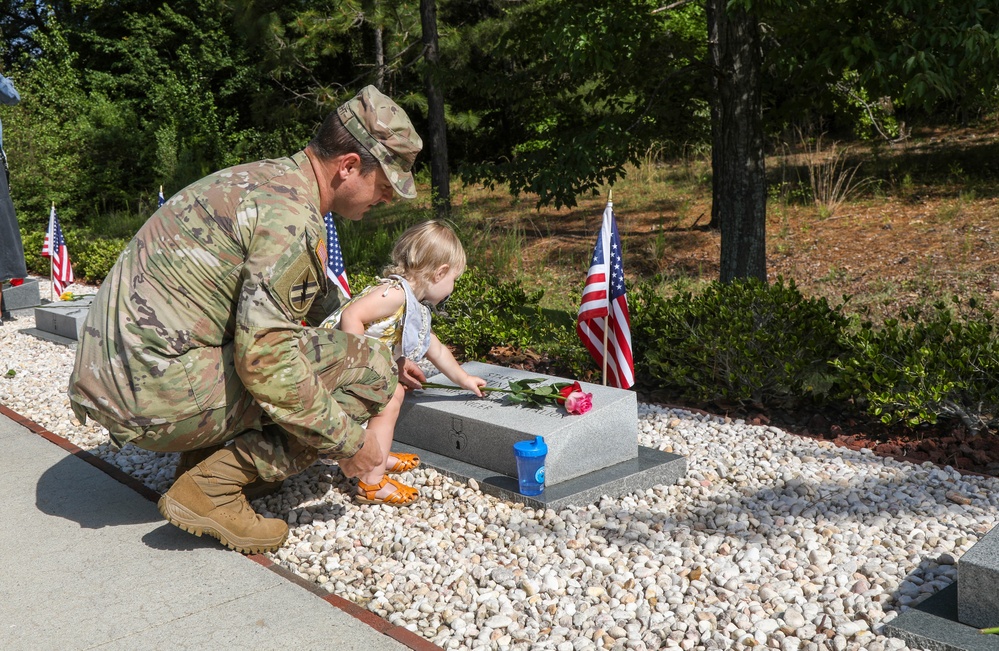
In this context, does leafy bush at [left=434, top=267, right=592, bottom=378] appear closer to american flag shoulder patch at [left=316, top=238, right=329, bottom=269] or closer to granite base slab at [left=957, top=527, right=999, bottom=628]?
american flag shoulder patch at [left=316, top=238, right=329, bottom=269]

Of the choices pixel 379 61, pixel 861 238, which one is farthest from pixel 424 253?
pixel 379 61

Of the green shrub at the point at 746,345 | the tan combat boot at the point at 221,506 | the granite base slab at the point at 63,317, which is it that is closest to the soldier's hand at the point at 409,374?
the tan combat boot at the point at 221,506

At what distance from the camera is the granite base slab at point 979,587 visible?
2.56 metres

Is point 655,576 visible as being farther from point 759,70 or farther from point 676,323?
point 759,70

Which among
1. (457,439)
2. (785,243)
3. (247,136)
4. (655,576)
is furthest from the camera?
(247,136)

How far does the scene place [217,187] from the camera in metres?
3.12

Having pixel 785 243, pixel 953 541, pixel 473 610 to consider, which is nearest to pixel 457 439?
pixel 473 610

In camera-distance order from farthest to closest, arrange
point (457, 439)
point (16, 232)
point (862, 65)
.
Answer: point (16, 232), point (862, 65), point (457, 439)

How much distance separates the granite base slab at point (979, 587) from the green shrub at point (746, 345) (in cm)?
229

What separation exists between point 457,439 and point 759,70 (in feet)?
14.2

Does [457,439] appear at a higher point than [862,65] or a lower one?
lower

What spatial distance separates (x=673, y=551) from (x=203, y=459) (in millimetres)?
1783

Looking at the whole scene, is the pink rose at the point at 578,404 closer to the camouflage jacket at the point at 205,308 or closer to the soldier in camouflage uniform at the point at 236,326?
the soldier in camouflage uniform at the point at 236,326

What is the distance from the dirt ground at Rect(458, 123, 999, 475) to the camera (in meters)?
8.01
